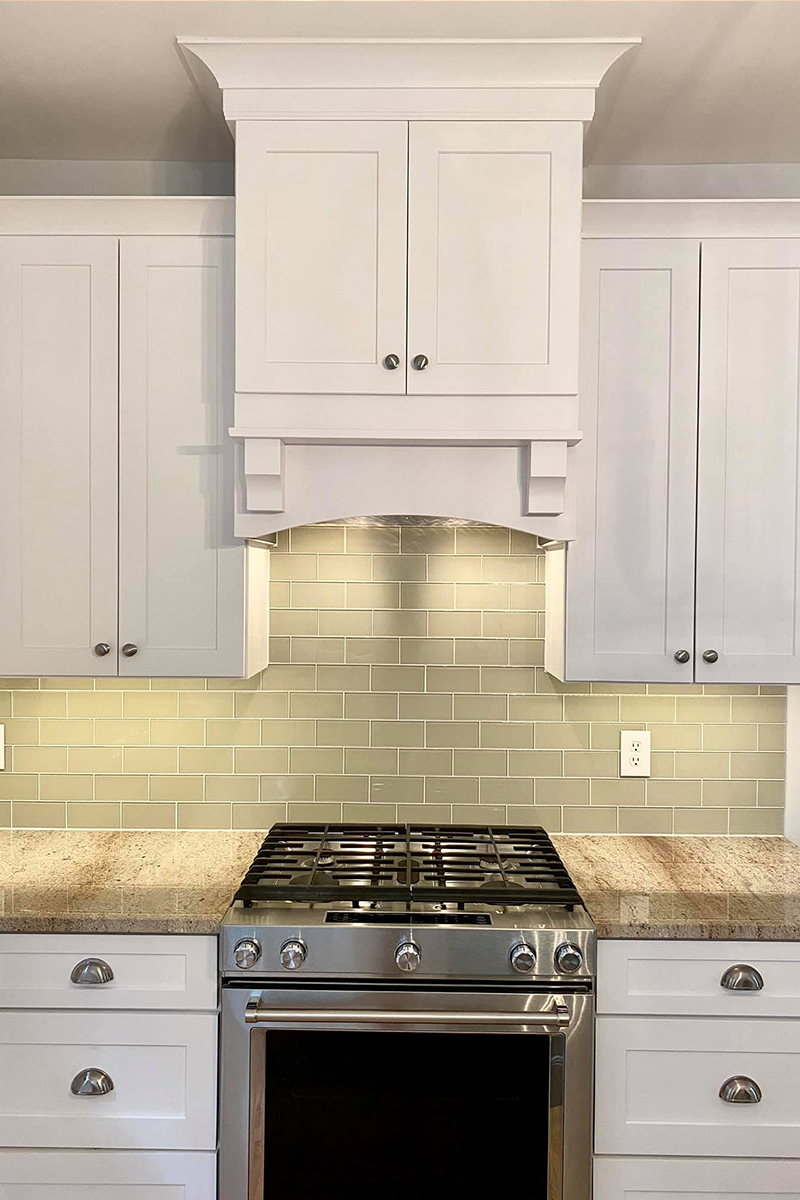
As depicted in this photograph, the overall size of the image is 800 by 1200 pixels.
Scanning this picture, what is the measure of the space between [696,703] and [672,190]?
53.8 inches

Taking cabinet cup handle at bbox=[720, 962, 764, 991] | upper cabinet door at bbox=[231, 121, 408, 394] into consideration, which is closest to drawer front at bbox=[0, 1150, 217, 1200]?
cabinet cup handle at bbox=[720, 962, 764, 991]

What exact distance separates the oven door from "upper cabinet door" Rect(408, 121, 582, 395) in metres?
1.29

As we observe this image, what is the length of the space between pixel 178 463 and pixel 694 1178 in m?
1.86

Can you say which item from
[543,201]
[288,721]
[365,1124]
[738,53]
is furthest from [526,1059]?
[738,53]

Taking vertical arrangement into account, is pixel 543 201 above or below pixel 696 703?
above

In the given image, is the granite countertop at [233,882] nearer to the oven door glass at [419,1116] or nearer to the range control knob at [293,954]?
the range control knob at [293,954]

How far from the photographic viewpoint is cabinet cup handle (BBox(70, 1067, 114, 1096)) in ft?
6.10

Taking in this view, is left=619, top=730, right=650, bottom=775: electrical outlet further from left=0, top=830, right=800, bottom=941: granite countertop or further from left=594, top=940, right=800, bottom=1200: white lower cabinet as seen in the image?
left=594, top=940, right=800, bottom=1200: white lower cabinet

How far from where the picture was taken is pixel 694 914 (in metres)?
1.92

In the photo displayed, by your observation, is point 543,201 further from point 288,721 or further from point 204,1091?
point 204,1091

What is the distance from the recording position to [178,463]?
2.13m

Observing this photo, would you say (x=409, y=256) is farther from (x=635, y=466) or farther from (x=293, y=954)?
(x=293, y=954)

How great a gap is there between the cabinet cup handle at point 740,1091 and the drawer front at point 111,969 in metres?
1.05

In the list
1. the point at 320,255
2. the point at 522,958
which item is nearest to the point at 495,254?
the point at 320,255
